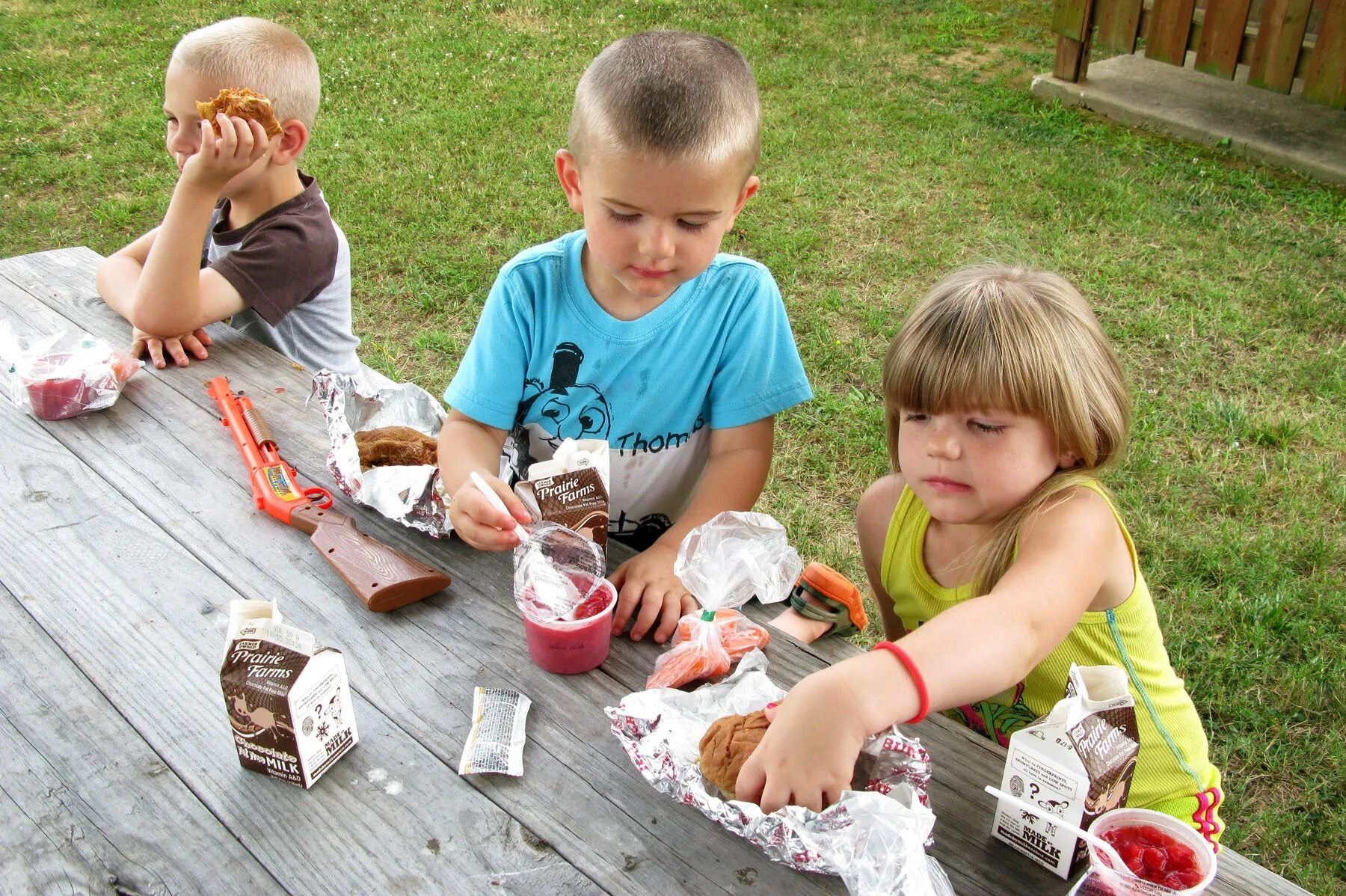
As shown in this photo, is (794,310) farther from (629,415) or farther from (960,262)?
(629,415)

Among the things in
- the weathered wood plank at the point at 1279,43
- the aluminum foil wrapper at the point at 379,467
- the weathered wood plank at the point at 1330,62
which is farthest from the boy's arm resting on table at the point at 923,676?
the weathered wood plank at the point at 1279,43

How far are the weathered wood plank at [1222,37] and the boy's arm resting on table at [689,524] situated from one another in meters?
5.52

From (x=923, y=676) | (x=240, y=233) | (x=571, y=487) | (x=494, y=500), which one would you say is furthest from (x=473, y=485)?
(x=240, y=233)

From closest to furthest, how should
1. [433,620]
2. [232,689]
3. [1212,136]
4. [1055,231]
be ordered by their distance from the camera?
1. [232,689]
2. [433,620]
3. [1055,231]
4. [1212,136]

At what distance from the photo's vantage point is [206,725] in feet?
4.94

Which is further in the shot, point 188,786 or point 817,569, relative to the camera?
point 817,569

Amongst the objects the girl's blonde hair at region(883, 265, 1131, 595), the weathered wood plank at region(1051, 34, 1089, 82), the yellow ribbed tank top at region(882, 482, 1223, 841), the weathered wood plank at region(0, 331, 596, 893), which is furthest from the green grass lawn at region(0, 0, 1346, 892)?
the weathered wood plank at region(0, 331, 596, 893)

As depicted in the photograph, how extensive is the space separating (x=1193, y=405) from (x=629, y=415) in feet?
9.19

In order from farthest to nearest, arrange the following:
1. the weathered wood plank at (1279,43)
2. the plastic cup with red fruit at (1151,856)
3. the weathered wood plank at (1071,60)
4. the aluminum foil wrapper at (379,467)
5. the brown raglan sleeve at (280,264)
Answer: the weathered wood plank at (1071,60) < the weathered wood plank at (1279,43) < the brown raglan sleeve at (280,264) < the aluminum foil wrapper at (379,467) < the plastic cup with red fruit at (1151,856)

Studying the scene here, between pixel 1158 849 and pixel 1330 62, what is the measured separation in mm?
6261

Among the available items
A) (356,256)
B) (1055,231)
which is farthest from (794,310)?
(356,256)

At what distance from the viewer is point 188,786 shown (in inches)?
55.4

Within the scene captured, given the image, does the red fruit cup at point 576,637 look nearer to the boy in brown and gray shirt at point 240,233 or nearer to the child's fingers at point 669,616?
the child's fingers at point 669,616

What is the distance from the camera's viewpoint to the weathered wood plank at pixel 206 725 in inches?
51.3
